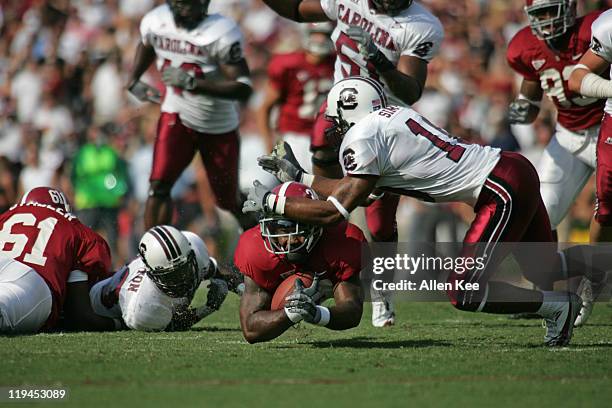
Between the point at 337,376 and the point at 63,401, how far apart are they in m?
1.28

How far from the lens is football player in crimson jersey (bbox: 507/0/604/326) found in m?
7.72

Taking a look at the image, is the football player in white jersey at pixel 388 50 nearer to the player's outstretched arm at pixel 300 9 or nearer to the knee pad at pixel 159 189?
the player's outstretched arm at pixel 300 9

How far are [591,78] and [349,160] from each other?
→ 2076 mm

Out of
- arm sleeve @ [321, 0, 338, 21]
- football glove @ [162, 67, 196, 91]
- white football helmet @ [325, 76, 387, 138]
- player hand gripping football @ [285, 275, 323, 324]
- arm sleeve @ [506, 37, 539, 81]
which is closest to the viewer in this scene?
player hand gripping football @ [285, 275, 323, 324]

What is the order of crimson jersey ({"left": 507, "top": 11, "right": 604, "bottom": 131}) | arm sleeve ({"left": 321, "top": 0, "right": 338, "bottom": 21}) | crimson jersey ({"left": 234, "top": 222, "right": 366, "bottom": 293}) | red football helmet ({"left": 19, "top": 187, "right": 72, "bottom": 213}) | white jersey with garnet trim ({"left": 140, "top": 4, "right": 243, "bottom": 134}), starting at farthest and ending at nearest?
white jersey with garnet trim ({"left": 140, "top": 4, "right": 243, "bottom": 134}) → arm sleeve ({"left": 321, "top": 0, "right": 338, "bottom": 21}) → crimson jersey ({"left": 507, "top": 11, "right": 604, "bottom": 131}) → red football helmet ({"left": 19, "top": 187, "right": 72, "bottom": 213}) → crimson jersey ({"left": 234, "top": 222, "right": 366, "bottom": 293})

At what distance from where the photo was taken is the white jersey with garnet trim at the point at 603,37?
22.8 ft

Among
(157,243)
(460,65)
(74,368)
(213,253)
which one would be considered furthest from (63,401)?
(460,65)

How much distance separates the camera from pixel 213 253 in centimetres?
1306

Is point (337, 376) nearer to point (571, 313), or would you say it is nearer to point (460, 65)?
point (571, 313)

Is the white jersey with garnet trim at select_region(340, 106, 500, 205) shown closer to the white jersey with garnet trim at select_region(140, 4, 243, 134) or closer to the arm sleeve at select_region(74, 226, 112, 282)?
the arm sleeve at select_region(74, 226, 112, 282)

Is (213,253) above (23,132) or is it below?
below

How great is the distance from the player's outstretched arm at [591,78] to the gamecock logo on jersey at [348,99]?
5.50ft

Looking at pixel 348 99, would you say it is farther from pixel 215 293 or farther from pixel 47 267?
pixel 47 267

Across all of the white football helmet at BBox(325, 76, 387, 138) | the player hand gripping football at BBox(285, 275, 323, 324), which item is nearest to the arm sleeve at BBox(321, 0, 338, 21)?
the white football helmet at BBox(325, 76, 387, 138)
